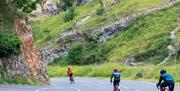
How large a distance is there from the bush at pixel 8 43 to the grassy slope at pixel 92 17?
6277 centimetres

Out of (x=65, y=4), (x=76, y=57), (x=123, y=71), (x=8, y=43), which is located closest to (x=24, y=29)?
(x=8, y=43)

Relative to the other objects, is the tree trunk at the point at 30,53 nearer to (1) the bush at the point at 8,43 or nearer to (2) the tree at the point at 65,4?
(1) the bush at the point at 8,43

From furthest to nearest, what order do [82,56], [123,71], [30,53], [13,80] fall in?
[82,56], [123,71], [30,53], [13,80]

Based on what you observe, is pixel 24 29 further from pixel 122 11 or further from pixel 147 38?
pixel 122 11

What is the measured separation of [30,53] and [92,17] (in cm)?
7532

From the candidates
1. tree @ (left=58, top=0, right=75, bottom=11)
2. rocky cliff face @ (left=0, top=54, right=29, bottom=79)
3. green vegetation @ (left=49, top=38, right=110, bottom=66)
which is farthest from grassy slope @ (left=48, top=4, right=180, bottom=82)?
tree @ (left=58, top=0, right=75, bottom=11)

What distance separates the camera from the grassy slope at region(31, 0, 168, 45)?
11344 centimetres

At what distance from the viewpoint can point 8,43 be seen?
42.9 metres

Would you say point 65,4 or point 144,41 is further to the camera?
point 65,4

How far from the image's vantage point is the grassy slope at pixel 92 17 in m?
113

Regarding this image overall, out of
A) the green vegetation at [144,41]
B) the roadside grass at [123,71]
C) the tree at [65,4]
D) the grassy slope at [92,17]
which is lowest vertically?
the roadside grass at [123,71]

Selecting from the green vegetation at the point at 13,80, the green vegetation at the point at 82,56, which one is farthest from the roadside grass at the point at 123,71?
the green vegetation at the point at 13,80

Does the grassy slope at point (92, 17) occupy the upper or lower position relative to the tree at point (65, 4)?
lower

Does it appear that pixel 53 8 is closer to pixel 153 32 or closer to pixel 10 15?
pixel 153 32
